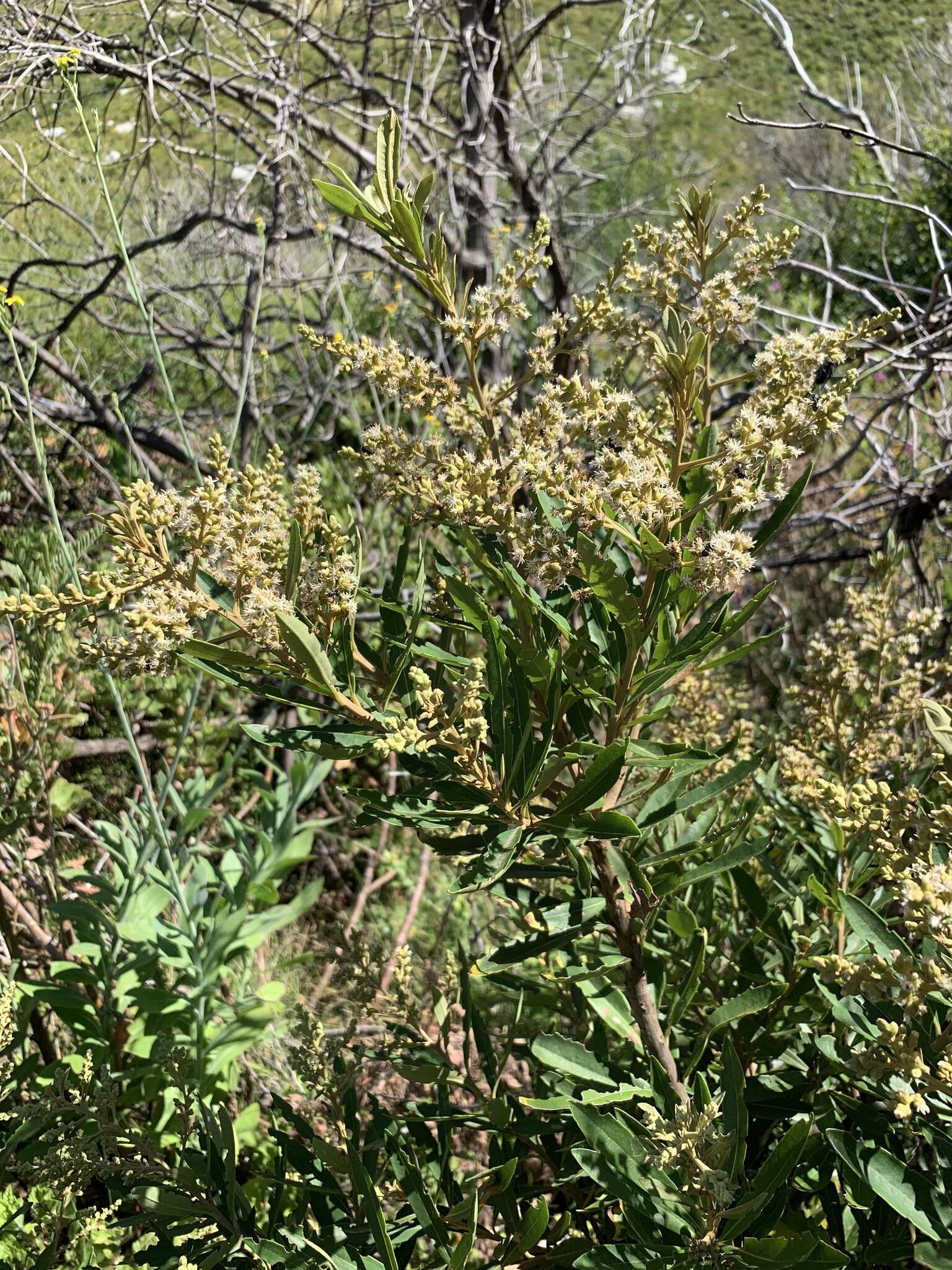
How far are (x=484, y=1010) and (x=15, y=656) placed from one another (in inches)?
48.6

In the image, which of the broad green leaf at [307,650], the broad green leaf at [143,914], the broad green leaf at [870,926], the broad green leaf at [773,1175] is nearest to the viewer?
the broad green leaf at [307,650]

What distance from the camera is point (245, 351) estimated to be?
6.84 feet

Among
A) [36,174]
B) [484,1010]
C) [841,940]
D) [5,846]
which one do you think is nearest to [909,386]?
[841,940]

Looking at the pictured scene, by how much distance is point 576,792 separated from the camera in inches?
34.2

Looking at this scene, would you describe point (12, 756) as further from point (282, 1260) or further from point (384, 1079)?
point (282, 1260)

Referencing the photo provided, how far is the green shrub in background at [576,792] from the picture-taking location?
2.65ft

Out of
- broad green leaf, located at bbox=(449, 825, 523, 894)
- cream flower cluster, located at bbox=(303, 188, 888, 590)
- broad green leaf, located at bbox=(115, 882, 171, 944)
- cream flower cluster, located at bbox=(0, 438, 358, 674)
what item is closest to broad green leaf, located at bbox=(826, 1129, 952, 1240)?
broad green leaf, located at bbox=(449, 825, 523, 894)

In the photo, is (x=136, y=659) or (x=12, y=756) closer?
(x=136, y=659)

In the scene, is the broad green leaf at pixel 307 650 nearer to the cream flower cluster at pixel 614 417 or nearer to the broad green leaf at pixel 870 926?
the cream flower cluster at pixel 614 417

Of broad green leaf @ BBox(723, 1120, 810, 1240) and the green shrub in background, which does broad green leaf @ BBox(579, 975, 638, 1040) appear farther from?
broad green leaf @ BBox(723, 1120, 810, 1240)

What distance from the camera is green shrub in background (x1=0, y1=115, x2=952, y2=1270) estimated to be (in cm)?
81

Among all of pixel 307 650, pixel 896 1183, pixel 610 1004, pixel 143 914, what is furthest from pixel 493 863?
pixel 143 914

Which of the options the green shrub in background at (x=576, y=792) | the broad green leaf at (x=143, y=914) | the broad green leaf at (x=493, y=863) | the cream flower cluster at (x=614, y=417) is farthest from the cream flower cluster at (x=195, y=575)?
the broad green leaf at (x=143, y=914)

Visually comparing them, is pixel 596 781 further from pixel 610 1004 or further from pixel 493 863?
pixel 610 1004
